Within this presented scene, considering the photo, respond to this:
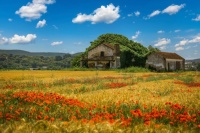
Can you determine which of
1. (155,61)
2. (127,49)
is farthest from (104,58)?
(155,61)

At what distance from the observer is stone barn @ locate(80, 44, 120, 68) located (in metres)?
76.2

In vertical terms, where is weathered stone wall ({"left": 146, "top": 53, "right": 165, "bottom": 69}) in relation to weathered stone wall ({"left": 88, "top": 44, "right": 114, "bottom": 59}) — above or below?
below

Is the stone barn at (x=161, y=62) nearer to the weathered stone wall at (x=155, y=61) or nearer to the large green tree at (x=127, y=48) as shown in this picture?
the weathered stone wall at (x=155, y=61)

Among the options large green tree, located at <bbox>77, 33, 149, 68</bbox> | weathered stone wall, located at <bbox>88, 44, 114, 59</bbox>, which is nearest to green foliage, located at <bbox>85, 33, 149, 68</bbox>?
large green tree, located at <bbox>77, 33, 149, 68</bbox>

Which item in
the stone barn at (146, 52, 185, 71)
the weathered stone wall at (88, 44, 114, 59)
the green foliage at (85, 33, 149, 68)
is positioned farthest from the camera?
the green foliage at (85, 33, 149, 68)

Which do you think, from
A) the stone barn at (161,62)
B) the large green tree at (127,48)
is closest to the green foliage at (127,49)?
the large green tree at (127,48)

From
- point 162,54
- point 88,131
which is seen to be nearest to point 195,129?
point 88,131

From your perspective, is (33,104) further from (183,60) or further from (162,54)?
(183,60)

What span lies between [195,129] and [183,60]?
8299 cm

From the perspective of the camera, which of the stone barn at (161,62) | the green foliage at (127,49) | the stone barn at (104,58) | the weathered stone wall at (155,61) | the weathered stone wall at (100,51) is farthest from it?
the green foliage at (127,49)

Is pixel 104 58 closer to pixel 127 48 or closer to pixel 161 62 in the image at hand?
pixel 127 48

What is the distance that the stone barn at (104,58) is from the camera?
76250mm

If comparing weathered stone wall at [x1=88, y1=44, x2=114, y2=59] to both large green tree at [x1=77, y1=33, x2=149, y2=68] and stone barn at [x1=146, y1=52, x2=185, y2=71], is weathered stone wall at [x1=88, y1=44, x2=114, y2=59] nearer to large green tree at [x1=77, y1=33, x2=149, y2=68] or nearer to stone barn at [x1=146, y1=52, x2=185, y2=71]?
large green tree at [x1=77, y1=33, x2=149, y2=68]

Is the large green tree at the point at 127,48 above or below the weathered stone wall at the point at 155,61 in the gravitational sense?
above
